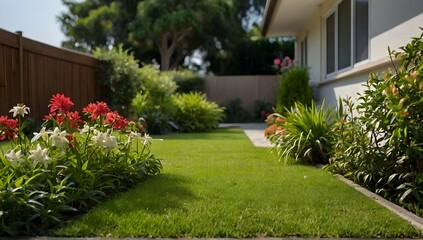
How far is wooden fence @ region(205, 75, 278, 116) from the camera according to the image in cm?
1994

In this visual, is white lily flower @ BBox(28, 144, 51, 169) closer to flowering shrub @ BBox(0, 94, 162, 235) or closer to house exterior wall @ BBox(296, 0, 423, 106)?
flowering shrub @ BBox(0, 94, 162, 235)

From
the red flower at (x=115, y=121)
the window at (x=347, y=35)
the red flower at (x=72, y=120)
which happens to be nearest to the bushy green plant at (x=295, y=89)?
the window at (x=347, y=35)

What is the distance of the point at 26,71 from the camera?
8836 mm

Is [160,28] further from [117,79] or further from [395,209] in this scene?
[395,209]

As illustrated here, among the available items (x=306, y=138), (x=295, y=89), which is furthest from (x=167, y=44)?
(x=306, y=138)

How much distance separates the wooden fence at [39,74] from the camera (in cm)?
819

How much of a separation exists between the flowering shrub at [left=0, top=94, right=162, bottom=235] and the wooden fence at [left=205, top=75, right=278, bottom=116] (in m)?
15.1

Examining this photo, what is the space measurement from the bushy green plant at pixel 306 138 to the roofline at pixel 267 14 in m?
4.71

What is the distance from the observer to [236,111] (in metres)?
19.5

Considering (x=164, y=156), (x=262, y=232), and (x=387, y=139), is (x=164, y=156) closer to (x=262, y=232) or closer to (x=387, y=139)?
(x=387, y=139)

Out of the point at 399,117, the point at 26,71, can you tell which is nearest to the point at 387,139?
the point at 399,117

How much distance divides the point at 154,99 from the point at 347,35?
6.03m

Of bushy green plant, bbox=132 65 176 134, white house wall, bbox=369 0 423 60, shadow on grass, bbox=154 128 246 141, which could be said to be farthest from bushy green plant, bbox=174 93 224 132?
white house wall, bbox=369 0 423 60

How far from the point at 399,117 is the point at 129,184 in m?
2.53
